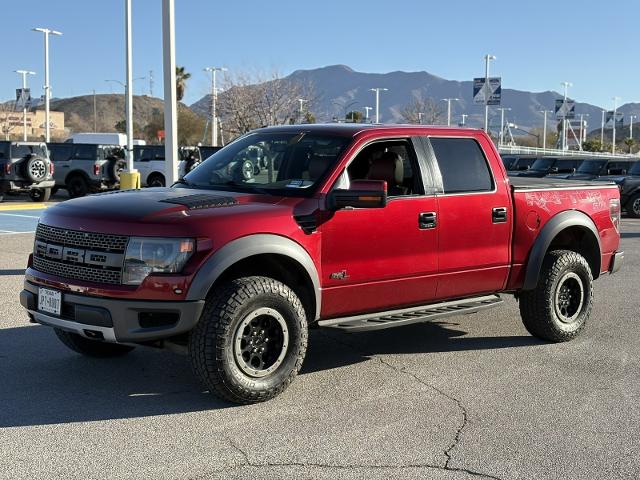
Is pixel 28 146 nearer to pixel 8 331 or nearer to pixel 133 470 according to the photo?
pixel 8 331

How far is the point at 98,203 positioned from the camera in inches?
209

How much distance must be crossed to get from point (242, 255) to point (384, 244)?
125 centimetres

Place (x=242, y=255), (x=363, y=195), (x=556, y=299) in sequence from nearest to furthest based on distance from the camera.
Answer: (x=242, y=255), (x=363, y=195), (x=556, y=299)

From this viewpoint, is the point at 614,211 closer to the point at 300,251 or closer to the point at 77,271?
the point at 300,251

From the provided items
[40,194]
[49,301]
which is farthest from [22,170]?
[49,301]

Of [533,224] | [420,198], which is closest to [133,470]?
[420,198]

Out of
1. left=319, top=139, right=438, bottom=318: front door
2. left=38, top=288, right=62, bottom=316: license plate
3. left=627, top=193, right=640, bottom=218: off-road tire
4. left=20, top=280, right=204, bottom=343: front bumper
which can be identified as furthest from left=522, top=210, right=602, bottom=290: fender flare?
left=627, top=193, right=640, bottom=218: off-road tire

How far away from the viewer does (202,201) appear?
209 inches

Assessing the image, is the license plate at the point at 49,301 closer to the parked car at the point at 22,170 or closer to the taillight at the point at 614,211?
the taillight at the point at 614,211

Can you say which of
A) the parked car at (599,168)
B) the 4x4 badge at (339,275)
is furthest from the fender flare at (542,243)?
the parked car at (599,168)

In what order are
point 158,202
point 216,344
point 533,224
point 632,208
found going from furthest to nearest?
point 632,208 < point 533,224 < point 158,202 < point 216,344

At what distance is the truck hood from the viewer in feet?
16.1

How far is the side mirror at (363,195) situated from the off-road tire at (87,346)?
2.20m

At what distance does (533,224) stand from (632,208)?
16.9 meters
